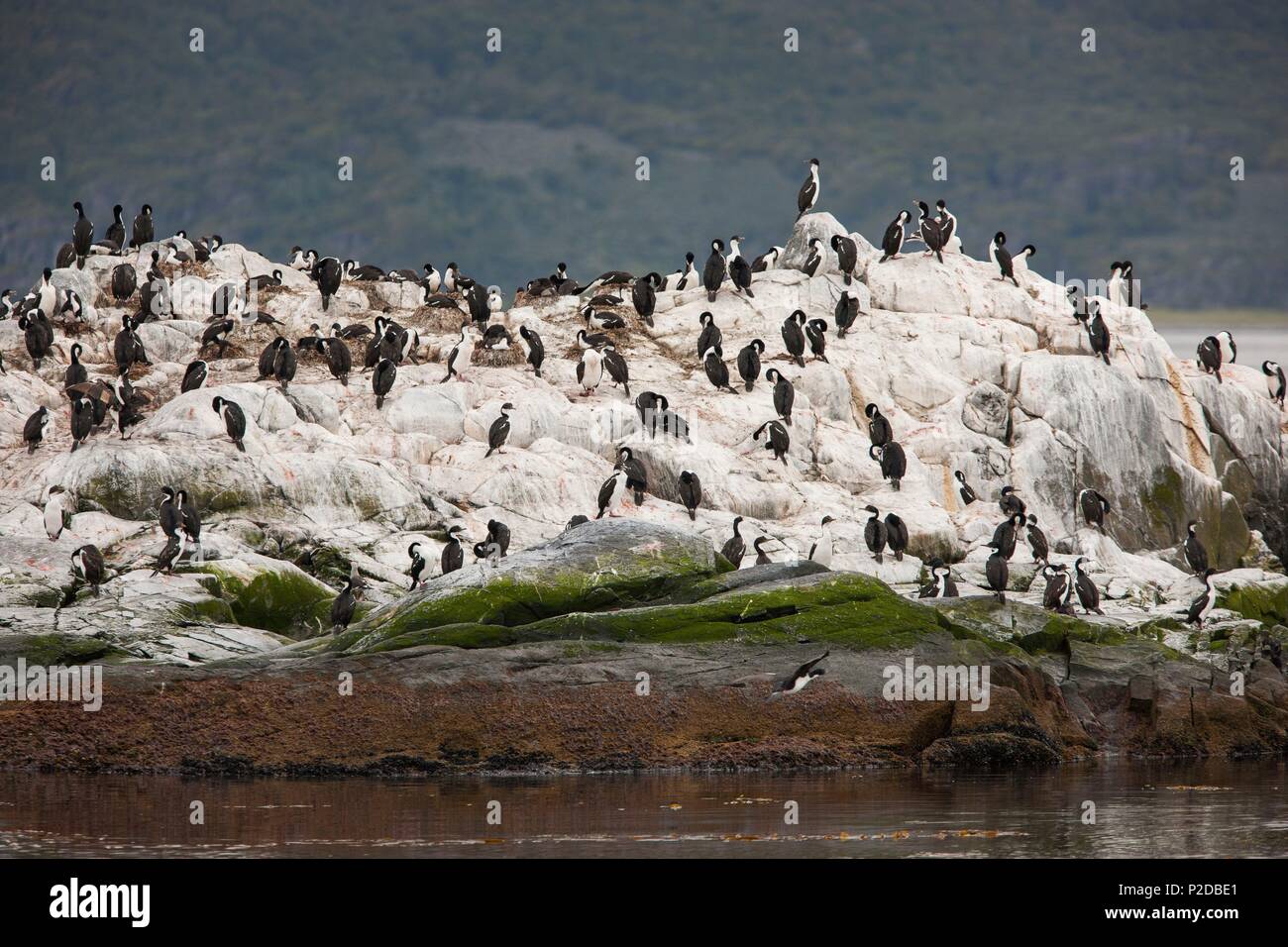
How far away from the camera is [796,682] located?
21.9 m

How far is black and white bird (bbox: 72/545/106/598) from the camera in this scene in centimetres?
2627

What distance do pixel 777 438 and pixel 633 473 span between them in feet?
12.5

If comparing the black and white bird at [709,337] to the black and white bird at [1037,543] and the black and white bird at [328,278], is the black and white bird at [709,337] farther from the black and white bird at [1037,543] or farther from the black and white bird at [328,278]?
the black and white bird at [1037,543]

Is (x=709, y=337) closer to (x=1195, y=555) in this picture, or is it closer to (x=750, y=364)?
(x=750, y=364)

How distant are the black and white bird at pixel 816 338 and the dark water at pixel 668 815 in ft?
59.4

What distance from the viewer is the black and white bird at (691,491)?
32.9 m

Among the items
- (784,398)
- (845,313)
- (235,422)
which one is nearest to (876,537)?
(784,398)

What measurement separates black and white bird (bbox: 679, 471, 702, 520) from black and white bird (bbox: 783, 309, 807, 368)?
6407 millimetres

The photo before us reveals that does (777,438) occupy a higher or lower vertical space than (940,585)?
higher

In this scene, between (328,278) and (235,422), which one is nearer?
(235,422)

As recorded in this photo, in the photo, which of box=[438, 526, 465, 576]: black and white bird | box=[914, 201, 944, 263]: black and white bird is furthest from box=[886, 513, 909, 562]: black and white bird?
box=[914, 201, 944, 263]: black and white bird

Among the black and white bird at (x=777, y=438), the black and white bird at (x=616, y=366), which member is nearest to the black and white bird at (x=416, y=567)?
the black and white bird at (x=616, y=366)
